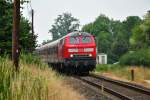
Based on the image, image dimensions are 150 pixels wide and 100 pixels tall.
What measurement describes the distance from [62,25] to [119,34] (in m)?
44.8

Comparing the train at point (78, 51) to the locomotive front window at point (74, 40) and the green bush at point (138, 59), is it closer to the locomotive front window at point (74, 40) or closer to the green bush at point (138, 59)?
the locomotive front window at point (74, 40)

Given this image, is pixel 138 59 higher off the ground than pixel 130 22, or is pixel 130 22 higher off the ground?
pixel 130 22

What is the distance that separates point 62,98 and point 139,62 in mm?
38725

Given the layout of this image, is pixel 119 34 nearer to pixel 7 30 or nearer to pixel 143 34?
pixel 143 34

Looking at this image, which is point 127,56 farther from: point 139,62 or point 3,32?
point 3,32

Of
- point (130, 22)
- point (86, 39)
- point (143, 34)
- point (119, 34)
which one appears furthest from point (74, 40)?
point (130, 22)

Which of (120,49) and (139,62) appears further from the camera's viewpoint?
(120,49)

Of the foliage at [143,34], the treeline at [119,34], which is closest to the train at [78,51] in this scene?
the treeline at [119,34]

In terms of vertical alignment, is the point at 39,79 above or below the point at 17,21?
below

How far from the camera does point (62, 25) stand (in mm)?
172250

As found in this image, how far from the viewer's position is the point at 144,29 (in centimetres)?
7581

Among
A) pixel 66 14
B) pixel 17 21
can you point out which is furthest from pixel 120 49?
pixel 17 21

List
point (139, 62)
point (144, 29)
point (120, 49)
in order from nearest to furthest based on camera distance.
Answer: point (139, 62)
point (144, 29)
point (120, 49)

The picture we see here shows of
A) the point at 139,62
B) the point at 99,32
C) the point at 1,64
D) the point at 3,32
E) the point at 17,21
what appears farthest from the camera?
the point at 99,32
